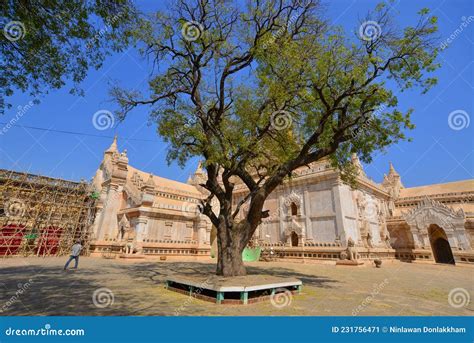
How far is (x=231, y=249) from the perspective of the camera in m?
9.27

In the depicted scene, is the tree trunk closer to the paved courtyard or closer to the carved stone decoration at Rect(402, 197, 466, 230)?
the paved courtyard

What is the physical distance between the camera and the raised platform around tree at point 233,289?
6469 mm

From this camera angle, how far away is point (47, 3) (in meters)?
7.00

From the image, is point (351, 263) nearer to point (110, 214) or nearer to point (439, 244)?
point (439, 244)

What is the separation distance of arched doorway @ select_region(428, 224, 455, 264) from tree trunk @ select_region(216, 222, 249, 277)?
1015 inches

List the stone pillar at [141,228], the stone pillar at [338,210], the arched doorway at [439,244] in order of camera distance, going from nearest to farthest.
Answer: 1. the stone pillar at [141,228]
2. the stone pillar at [338,210]
3. the arched doorway at [439,244]

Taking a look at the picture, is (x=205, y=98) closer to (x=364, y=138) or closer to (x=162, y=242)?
(x=364, y=138)

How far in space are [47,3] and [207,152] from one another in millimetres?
6347

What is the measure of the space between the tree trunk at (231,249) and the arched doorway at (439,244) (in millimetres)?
25777

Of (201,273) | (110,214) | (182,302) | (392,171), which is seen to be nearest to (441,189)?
(392,171)

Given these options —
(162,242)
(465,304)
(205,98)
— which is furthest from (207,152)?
(162,242)

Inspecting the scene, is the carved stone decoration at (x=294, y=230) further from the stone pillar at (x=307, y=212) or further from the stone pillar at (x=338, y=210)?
the stone pillar at (x=338, y=210)

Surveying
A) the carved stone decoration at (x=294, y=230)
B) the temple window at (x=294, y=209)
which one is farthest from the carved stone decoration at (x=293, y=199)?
the carved stone decoration at (x=294, y=230)

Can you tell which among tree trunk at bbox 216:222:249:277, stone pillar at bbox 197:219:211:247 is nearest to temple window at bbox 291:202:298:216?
stone pillar at bbox 197:219:211:247
